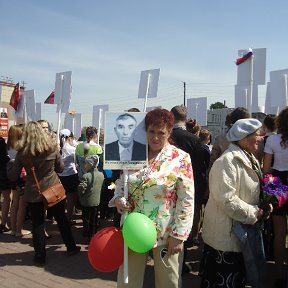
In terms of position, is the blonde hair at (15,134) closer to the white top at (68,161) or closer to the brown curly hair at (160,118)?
the white top at (68,161)

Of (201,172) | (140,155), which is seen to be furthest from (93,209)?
(140,155)

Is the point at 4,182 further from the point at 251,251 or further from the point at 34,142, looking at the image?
the point at 251,251

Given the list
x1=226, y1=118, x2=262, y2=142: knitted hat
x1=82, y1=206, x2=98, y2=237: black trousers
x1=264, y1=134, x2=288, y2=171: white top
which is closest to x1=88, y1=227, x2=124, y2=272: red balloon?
x1=226, y1=118, x2=262, y2=142: knitted hat

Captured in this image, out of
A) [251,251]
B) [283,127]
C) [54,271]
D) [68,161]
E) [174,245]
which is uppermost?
[283,127]

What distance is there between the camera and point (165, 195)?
270cm

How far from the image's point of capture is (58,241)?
6023 millimetres

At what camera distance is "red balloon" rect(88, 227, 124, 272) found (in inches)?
106

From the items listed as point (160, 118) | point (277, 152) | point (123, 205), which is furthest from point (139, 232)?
point (277, 152)

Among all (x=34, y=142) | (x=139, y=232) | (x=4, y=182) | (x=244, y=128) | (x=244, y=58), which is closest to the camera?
(x=139, y=232)

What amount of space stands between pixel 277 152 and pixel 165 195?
1.87 metres

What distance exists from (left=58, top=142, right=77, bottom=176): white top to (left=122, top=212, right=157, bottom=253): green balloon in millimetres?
4277

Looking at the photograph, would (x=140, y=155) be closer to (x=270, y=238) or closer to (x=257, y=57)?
(x=270, y=238)

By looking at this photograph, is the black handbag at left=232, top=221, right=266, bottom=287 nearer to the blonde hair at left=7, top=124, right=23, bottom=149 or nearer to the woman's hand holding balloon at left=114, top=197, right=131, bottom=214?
the woman's hand holding balloon at left=114, top=197, right=131, bottom=214

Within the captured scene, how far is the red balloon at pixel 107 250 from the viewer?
2.70m
